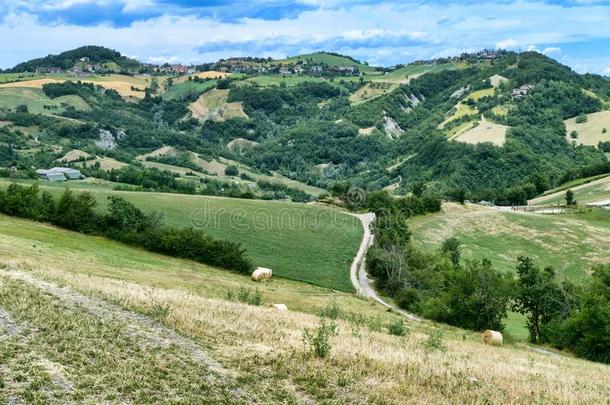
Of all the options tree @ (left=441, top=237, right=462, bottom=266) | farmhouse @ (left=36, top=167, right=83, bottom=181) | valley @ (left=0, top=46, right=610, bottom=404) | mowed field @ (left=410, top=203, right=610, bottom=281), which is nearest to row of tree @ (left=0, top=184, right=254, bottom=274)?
valley @ (left=0, top=46, right=610, bottom=404)

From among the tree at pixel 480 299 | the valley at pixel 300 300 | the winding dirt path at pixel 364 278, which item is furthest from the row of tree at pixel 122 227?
the tree at pixel 480 299

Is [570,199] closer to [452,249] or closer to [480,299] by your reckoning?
[452,249]

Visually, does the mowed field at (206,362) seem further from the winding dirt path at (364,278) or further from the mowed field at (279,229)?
the mowed field at (279,229)

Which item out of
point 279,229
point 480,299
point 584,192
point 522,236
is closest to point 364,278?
point 279,229

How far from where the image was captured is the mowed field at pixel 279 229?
71500 millimetres

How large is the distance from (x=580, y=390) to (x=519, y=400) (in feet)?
11.1

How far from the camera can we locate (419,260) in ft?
249

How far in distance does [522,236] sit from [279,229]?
4551 centimetres

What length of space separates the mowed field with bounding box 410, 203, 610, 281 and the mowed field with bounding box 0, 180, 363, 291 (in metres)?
15.9

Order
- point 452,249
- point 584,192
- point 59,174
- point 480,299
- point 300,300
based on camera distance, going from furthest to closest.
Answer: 1. point 59,174
2. point 584,192
3. point 452,249
4. point 480,299
5. point 300,300

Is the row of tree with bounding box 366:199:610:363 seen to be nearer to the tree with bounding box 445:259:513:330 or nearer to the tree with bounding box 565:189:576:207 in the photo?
the tree with bounding box 445:259:513:330

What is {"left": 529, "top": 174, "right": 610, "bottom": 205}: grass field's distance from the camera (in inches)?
5340

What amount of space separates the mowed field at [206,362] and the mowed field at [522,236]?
7056 cm

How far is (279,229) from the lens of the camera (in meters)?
86.1
